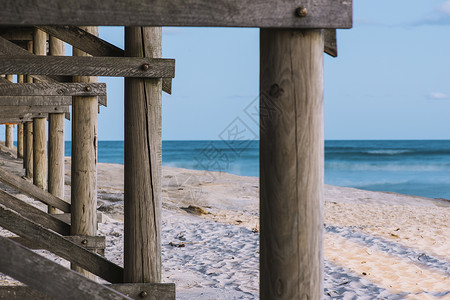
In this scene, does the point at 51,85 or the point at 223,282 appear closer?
the point at 51,85

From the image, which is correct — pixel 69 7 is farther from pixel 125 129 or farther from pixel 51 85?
pixel 51 85

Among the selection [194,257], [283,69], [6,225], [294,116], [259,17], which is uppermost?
[259,17]

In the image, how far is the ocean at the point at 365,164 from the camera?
35875 mm

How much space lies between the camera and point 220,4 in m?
1.95

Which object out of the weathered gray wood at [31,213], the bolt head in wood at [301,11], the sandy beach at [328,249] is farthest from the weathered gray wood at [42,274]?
the sandy beach at [328,249]

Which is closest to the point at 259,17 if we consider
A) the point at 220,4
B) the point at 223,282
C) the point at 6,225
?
the point at 220,4

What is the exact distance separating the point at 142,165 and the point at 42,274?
134 centimetres

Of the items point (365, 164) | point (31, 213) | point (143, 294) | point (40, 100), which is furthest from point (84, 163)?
point (365, 164)

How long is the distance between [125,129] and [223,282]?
11.3ft

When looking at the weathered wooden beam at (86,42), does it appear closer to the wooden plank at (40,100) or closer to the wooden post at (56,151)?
the wooden plank at (40,100)

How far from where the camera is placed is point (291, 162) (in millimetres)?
2031

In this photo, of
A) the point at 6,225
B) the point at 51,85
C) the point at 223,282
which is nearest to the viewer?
the point at 6,225

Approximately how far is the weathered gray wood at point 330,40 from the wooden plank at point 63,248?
→ 215cm

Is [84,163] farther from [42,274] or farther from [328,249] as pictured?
[328,249]
